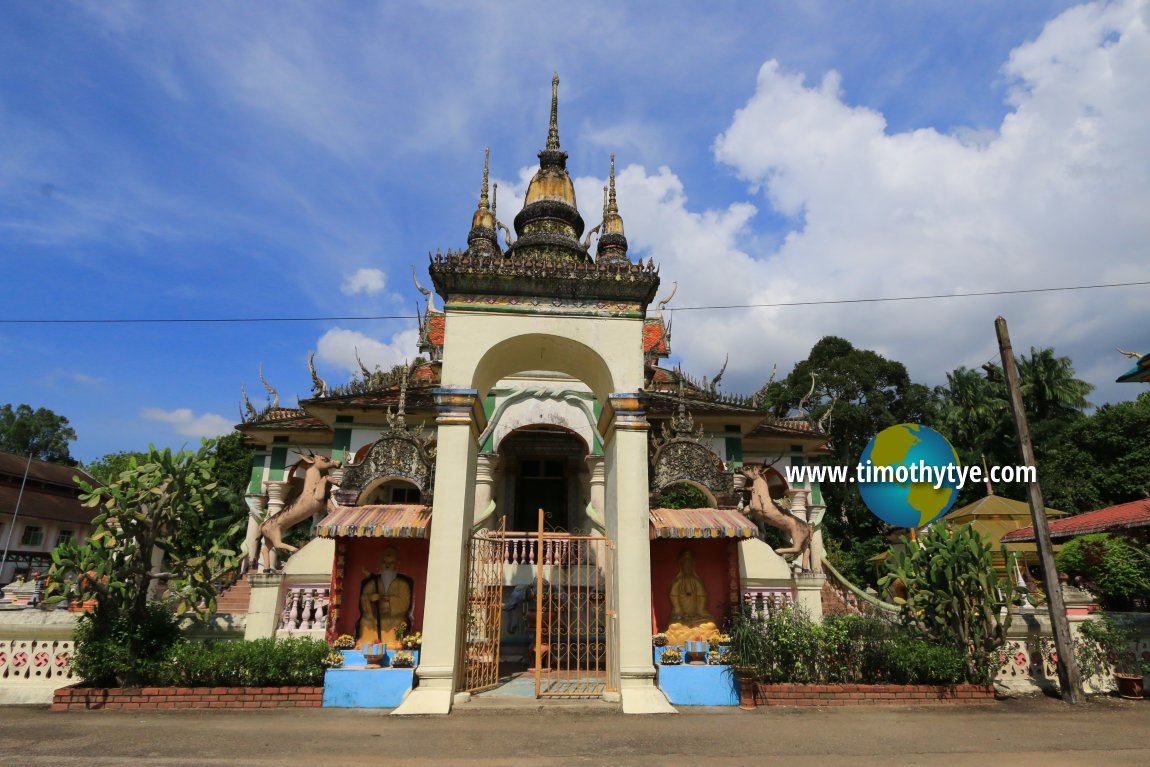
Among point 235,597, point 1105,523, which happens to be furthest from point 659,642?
point 1105,523

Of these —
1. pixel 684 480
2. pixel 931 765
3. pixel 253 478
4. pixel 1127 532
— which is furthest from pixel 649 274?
pixel 253 478

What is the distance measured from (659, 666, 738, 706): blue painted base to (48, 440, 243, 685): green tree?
5767 millimetres

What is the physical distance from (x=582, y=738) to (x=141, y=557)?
589 cm

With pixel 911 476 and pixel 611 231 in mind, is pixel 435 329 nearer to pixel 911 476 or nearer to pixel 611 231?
pixel 611 231

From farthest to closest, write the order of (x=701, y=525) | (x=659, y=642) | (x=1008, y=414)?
1. (x=1008, y=414)
2. (x=701, y=525)
3. (x=659, y=642)

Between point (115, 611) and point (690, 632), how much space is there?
776cm

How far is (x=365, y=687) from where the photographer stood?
7418 mm

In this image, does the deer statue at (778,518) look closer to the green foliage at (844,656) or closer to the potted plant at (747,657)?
the green foliage at (844,656)

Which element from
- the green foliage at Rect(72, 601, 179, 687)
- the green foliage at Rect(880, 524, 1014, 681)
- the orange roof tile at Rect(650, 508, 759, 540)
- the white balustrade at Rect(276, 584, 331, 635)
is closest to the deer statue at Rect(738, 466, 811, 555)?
the orange roof tile at Rect(650, 508, 759, 540)

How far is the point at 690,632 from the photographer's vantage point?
9.62 meters

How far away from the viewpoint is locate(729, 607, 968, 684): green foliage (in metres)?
7.80

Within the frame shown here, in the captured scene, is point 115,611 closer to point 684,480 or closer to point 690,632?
point 690,632

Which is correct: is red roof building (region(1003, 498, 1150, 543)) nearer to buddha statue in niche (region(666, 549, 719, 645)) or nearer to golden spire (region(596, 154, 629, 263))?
buddha statue in niche (region(666, 549, 719, 645))

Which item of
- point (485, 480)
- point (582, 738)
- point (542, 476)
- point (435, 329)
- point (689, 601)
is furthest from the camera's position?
point (435, 329)
